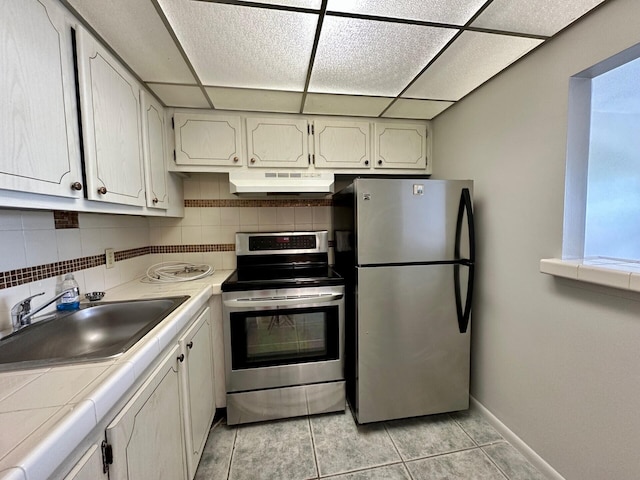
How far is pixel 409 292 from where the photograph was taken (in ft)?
5.47

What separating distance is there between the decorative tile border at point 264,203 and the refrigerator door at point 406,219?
0.86 meters

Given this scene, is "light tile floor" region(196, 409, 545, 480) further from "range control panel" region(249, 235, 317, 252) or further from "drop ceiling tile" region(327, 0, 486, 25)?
"drop ceiling tile" region(327, 0, 486, 25)

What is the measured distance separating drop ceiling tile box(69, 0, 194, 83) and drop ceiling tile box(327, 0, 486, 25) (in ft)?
2.47

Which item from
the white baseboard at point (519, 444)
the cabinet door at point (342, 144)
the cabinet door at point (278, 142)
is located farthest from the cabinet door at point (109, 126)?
the white baseboard at point (519, 444)

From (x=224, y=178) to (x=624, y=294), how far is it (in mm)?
2490

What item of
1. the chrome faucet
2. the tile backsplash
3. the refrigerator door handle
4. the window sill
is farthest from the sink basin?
the window sill

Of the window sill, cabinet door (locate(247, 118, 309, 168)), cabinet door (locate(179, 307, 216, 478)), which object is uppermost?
cabinet door (locate(247, 118, 309, 168))

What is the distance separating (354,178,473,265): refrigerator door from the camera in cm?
160

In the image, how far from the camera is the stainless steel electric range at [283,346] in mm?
1703

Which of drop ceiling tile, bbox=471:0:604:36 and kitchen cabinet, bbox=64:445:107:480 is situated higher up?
drop ceiling tile, bbox=471:0:604:36

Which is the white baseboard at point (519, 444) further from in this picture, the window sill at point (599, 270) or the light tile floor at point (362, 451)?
the window sill at point (599, 270)

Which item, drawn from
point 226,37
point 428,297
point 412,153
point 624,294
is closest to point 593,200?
point 624,294

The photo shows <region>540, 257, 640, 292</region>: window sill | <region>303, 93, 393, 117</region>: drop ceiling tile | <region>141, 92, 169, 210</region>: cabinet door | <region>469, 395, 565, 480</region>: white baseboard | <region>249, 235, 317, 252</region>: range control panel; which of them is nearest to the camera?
<region>540, 257, 640, 292</region>: window sill

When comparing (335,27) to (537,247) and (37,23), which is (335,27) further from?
(537,247)
